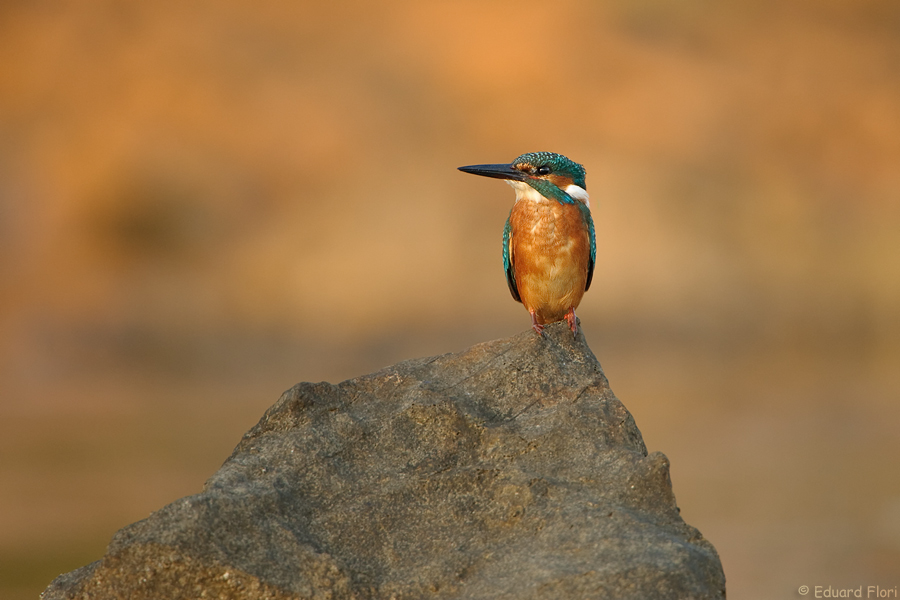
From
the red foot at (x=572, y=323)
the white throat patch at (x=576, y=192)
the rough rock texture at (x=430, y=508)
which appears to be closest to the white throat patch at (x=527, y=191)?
the white throat patch at (x=576, y=192)

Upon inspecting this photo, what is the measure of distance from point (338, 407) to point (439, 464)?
50 cm

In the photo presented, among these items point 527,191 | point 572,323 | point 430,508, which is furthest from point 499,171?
point 430,508

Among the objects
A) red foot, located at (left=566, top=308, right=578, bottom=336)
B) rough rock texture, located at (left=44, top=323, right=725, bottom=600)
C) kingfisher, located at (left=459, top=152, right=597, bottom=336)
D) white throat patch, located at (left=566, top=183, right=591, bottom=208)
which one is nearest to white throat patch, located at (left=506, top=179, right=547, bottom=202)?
kingfisher, located at (left=459, top=152, right=597, bottom=336)

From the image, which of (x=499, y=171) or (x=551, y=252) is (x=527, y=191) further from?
(x=551, y=252)

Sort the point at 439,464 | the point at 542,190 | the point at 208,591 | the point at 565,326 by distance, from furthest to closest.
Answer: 1. the point at 542,190
2. the point at 565,326
3. the point at 439,464
4. the point at 208,591

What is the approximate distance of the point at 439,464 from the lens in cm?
314

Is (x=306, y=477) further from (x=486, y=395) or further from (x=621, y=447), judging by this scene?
(x=621, y=447)

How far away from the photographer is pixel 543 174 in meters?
4.38

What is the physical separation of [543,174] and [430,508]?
6.69 ft

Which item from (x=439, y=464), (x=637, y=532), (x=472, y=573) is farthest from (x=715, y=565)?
(x=439, y=464)

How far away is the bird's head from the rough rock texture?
1104 mm

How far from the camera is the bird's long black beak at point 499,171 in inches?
169

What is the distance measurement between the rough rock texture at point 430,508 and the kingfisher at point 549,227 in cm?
85

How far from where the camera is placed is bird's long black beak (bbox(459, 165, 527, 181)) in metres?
4.30
